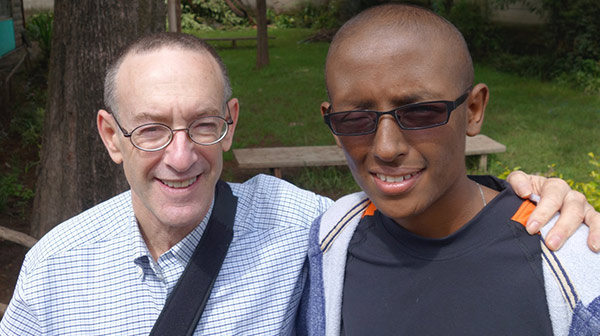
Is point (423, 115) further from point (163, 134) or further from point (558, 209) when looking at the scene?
point (163, 134)

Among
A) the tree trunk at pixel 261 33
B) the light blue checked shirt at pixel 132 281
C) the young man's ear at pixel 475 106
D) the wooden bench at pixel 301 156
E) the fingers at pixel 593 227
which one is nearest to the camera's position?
the fingers at pixel 593 227

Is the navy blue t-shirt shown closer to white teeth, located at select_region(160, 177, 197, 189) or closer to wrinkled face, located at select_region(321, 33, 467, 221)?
wrinkled face, located at select_region(321, 33, 467, 221)

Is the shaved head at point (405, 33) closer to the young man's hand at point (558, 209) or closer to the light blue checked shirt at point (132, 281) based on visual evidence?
the young man's hand at point (558, 209)

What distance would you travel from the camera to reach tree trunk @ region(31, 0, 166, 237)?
410cm

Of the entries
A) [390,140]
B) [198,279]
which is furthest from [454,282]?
[198,279]

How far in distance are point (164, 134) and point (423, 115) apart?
86cm

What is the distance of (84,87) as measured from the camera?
4.25m

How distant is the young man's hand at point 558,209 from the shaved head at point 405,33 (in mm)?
396

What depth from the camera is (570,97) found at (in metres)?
11.2

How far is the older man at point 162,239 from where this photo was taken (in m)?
1.99

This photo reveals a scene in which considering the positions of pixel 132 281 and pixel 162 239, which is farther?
pixel 162 239

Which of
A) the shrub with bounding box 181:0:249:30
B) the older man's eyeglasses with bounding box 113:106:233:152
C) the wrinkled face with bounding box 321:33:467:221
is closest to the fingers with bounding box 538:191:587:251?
the wrinkled face with bounding box 321:33:467:221

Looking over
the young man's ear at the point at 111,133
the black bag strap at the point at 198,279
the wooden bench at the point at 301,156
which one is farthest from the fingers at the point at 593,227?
the wooden bench at the point at 301,156

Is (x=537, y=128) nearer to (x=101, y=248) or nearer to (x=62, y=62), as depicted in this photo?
(x=62, y=62)
